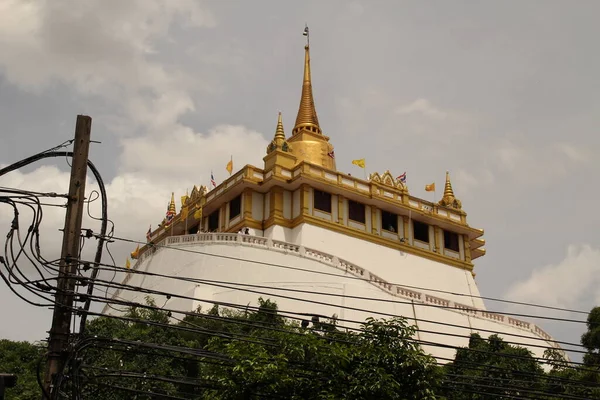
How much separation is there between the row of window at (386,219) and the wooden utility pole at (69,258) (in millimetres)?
35369

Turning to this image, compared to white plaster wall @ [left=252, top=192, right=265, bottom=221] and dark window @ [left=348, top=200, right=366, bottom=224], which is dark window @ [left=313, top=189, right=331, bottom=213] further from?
white plaster wall @ [left=252, top=192, right=265, bottom=221]

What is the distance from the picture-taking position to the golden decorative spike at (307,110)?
2453 inches

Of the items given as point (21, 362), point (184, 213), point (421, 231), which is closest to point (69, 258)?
point (21, 362)

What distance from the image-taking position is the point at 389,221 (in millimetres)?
55812

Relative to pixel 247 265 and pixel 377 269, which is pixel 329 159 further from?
pixel 247 265

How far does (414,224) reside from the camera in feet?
187

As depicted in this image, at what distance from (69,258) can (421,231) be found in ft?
137

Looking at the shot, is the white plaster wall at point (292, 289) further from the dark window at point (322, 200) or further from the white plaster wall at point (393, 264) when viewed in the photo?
the dark window at point (322, 200)

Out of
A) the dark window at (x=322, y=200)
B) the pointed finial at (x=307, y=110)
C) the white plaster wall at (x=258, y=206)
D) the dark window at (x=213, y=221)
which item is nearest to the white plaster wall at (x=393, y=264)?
the dark window at (x=322, y=200)

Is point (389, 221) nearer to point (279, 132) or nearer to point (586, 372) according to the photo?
point (279, 132)

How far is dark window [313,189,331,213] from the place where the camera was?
2078 inches

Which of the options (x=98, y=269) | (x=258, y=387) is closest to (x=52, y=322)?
(x=98, y=269)

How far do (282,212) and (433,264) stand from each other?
10.1 m

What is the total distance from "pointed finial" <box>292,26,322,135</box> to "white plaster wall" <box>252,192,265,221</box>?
9829mm
